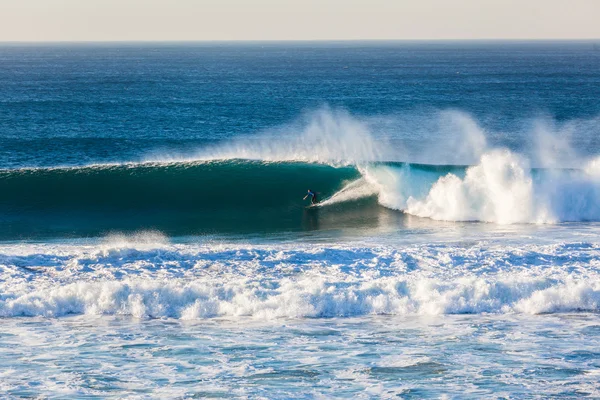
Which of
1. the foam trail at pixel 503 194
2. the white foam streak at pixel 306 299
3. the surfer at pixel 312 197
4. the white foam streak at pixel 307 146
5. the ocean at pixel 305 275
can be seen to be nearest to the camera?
the ocean at pixel 305 275

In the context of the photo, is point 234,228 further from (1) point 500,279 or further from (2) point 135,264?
(1) point 500,279

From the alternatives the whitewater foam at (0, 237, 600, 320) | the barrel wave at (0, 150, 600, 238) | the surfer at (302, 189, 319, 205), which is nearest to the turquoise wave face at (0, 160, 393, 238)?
A: the barrel wave at (0, 150, 600, 238)

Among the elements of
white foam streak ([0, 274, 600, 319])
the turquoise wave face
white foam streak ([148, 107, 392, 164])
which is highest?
white foam streak ([148, 107, 392, 164])

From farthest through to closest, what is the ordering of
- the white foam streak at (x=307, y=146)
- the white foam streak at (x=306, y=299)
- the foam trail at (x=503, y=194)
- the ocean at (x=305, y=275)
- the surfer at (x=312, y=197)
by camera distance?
1. the white foam streak at (x=307, y=146)
2. the surfer at (x=312, y=197)
3. the foam trail at (x=503, y=194)
4. the white foam streak at (x=306, y=299)
5. the ocean at (x=305, y=275)

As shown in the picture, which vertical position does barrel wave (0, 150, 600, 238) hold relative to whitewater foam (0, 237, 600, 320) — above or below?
above

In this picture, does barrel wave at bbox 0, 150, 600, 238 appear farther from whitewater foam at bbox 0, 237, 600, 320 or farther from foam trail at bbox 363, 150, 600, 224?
whitewater foam at bbox 0, 237, 600, 320

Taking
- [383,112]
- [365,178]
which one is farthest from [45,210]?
[383,112]

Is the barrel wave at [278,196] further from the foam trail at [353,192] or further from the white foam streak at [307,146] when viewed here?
the white foam streak at [307,146]

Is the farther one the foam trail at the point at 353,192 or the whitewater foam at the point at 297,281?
the foam trail at the point at 353,192

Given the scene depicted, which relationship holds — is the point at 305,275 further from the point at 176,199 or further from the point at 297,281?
the point at 176,199

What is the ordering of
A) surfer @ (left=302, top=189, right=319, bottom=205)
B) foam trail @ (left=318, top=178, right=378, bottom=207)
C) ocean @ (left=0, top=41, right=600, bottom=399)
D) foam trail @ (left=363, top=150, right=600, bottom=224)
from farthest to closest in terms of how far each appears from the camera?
foam trail @ (left=318, top=178, right=378, bottom=207) → surfer @ (left=302, top=189, right=319, bottom=205) → foam trail @ (left=363, top=150, right=600, bottom=224) → ocean @ (left=0, top=41, right=600, bottom=399)

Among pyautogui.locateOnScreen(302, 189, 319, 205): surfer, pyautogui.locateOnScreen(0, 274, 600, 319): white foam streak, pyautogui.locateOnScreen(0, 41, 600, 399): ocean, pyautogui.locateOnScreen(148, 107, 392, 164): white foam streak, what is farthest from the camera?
pyautogui.locateOnScreen(148, 107, 392, 164): white foam streak

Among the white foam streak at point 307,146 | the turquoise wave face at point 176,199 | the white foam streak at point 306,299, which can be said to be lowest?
the white foam streak at point 306,299

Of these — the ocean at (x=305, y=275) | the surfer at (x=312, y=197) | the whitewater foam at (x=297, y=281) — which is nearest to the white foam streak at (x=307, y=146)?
the ocean at (x=305, y=275)
